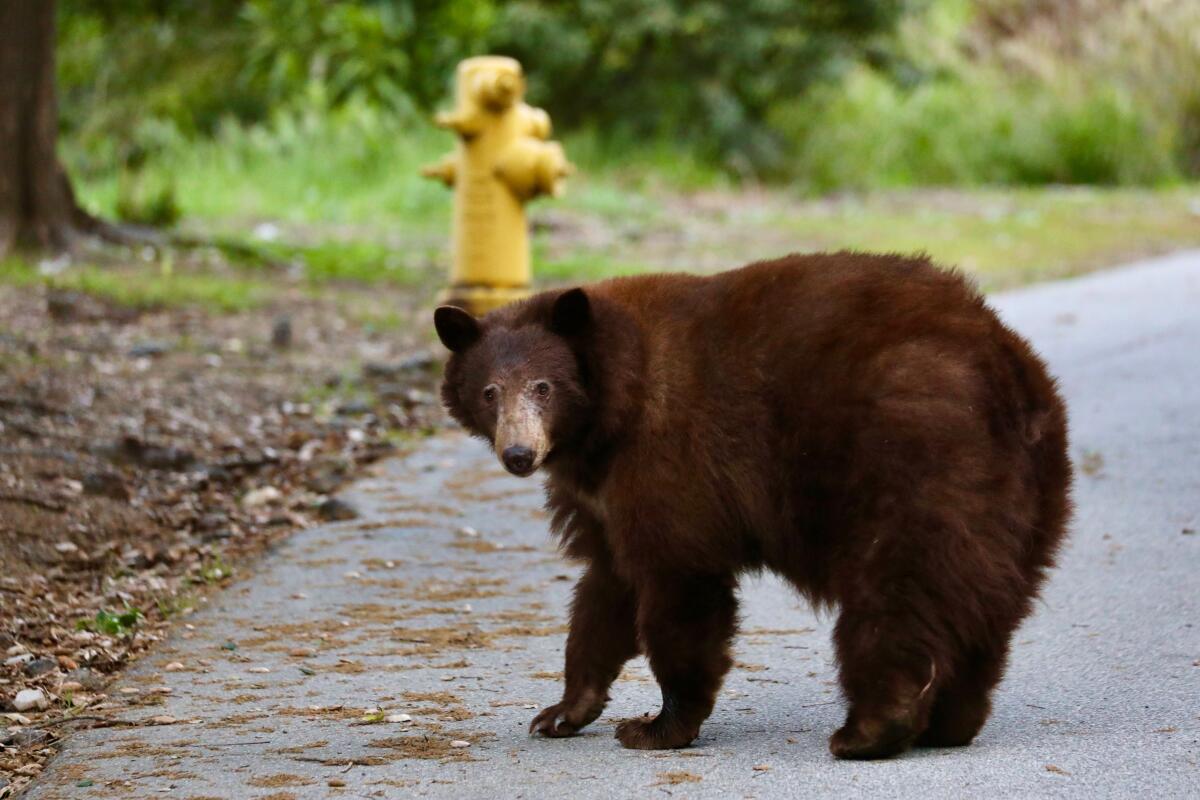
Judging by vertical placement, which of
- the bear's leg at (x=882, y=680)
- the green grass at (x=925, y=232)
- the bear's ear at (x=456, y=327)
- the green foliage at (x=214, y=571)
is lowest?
the green foliage at (x=214, y=571)

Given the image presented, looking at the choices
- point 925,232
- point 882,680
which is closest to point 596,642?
point 882,680

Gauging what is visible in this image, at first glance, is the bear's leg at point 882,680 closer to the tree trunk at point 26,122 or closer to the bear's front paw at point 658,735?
the bear's front paw at point 658,735

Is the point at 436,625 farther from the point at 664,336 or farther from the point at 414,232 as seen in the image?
the point at 414,232

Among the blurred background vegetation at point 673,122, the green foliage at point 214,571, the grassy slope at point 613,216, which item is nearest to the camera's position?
the green foliage at point 214,571

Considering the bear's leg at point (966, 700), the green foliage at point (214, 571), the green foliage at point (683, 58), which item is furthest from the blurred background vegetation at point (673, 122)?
the bear's leg at point (966, 700)

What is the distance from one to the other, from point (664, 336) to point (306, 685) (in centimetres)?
158

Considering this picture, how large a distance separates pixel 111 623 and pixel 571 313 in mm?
2213

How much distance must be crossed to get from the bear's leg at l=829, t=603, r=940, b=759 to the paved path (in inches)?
3.9

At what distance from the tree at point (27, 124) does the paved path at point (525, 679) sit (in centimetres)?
384

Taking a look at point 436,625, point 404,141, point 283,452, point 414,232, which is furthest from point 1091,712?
point 404,141

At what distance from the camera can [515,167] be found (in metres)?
10.1

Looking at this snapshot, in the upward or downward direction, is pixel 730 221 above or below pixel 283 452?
above

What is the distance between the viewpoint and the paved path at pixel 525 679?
13.2ft

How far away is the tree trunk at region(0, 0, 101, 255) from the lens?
10164 millimetres
